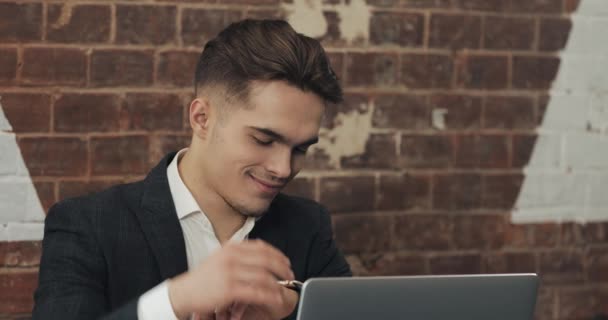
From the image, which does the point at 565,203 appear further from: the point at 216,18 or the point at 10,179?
the point at 10,179

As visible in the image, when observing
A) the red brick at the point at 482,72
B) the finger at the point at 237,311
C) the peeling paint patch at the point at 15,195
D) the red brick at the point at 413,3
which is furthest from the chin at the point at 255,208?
the red brick at the point at 482,72

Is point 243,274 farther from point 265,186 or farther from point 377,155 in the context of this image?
point 377,155

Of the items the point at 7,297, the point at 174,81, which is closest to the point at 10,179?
the point at 7,297

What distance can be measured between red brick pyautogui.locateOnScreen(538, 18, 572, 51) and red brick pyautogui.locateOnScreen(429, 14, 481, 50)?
20cm

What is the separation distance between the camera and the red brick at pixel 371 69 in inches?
108

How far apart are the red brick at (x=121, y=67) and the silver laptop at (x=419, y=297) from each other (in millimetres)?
1272

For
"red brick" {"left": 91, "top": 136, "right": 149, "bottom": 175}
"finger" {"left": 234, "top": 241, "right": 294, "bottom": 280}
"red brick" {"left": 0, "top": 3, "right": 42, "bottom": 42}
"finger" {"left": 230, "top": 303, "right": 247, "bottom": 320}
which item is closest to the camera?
"finger" {"left": 234, "top": 241, "right": 294, "bottom": 280}

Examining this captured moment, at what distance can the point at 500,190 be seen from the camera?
2.96 m

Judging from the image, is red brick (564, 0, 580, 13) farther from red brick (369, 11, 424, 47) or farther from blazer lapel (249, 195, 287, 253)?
blazer lapel (249, 195, 287, 253)

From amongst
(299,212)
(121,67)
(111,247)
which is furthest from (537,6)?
(111,247)

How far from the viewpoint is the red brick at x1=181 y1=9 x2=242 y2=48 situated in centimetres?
259

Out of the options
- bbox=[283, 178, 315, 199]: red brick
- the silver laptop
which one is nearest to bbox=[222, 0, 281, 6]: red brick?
bbox=[283, 178, 315, 199]: red brick

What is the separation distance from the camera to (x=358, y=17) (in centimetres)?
275

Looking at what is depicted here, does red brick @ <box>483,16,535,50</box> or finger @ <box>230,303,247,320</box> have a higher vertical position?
red brick @ <box>483,16,535,50</box>
